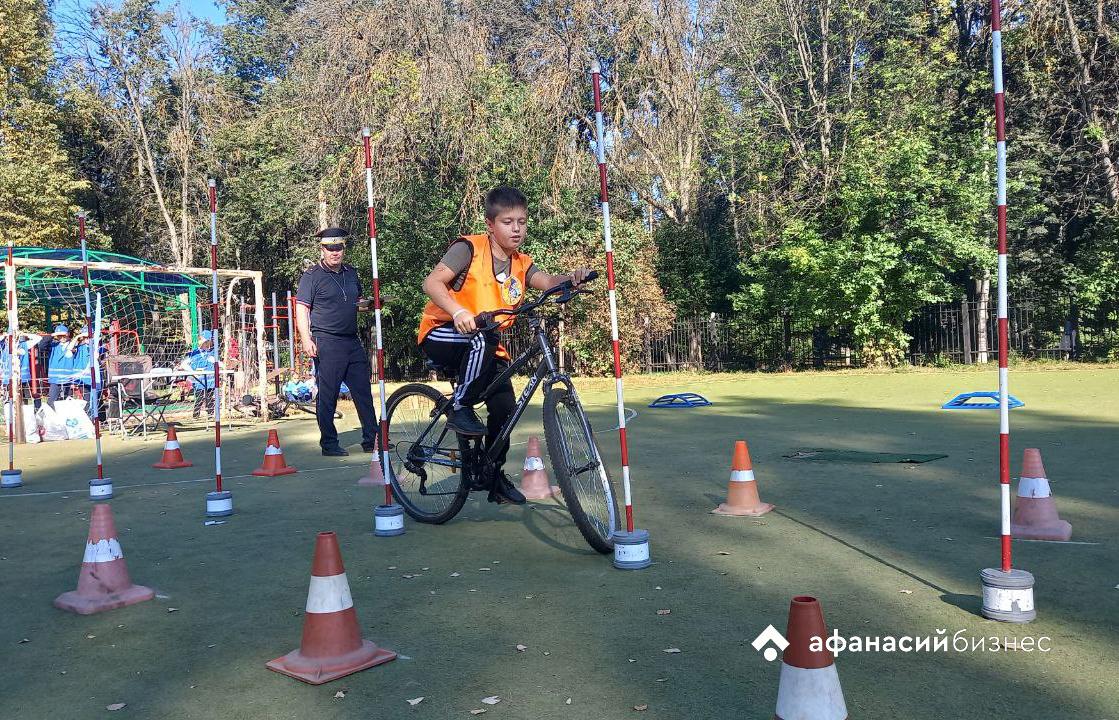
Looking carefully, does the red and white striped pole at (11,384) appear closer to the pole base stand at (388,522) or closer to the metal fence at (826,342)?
the pole base stand at (388,522)

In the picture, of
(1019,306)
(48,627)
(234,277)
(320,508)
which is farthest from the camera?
(1019,306)

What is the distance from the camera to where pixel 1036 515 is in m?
5.08

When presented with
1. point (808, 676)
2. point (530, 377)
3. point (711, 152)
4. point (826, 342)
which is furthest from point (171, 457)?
point (711, 152)

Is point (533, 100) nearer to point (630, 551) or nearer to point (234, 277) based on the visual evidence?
point (234, 277)

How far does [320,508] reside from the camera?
6789 mm

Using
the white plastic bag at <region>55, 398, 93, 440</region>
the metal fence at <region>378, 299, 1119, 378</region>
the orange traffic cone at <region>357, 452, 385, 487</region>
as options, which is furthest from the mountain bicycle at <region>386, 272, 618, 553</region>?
the metal fence at <region>378, 299, 1119, 378</region>

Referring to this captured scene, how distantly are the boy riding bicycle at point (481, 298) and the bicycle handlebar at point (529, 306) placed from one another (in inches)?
4.2

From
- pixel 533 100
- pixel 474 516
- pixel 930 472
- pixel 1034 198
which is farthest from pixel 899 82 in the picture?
pixel 474 516

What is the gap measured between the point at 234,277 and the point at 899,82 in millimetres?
18240

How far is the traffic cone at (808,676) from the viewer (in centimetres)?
258

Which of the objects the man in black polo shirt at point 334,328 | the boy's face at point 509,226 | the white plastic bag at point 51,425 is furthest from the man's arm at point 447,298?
the white plastic bag at point 51,425

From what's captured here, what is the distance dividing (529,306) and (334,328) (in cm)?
446

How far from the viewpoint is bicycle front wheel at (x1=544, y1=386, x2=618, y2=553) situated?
4836mm

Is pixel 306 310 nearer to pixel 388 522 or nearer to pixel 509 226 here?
pixel 388 522
